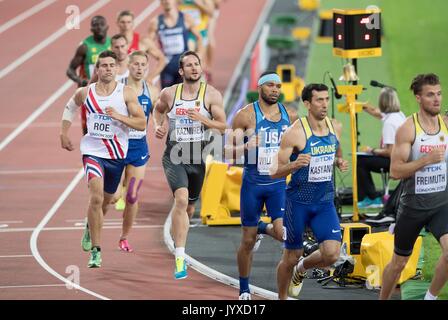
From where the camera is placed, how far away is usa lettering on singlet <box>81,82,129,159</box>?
49.1ft

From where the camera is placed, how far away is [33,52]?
32188 mm

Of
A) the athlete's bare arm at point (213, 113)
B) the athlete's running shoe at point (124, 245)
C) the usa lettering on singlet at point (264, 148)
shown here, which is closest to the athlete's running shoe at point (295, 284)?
the usa lettering on singlet at point (264, 148)

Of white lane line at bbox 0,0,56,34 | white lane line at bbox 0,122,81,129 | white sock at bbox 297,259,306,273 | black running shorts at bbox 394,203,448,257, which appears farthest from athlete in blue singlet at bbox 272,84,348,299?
white lane line at bbox 0,0,56,34

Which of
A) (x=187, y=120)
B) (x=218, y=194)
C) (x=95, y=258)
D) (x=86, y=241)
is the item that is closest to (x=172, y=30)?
(x=218, y=194)

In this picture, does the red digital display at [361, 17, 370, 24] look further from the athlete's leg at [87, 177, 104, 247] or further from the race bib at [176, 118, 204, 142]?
the athlete's leg at [87, 177, 104, 247]

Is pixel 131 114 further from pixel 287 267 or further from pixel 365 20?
pixel 365 20

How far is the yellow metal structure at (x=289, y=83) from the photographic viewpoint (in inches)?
1029

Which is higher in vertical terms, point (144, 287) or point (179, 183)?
point (179, 183)

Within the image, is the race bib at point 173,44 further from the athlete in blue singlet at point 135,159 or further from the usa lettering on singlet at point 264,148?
the usa lettering on singlet at point 264,148

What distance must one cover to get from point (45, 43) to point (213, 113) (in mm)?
19058

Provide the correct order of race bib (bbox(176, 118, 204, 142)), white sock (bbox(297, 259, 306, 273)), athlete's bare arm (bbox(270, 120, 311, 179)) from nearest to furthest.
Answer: athlete's bare arm (bbox(270, 120, 311, 179)) < white sock (bbox(297, 259, 306, 273)) < race bib (bbox(176, 118, 204, 142))
